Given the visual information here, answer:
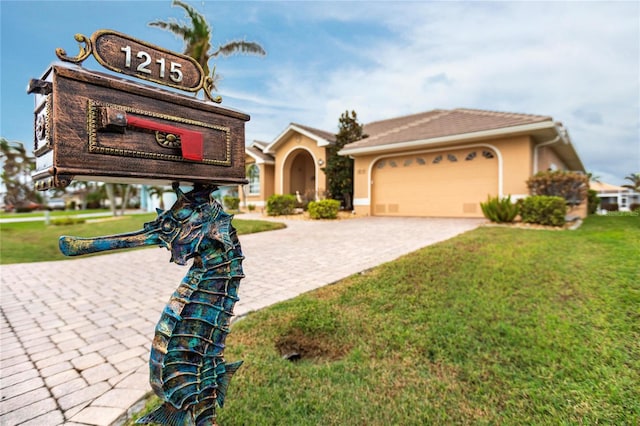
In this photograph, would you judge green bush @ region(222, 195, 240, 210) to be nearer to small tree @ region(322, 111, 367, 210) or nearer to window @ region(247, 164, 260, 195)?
window @ region(247, 164, 260, 195)

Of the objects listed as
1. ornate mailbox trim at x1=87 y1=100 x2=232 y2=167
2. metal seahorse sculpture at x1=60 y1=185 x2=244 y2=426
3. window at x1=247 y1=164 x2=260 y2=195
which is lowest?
metal seahorse sculpture at x1=60 y1=185 x2=244 y2=426

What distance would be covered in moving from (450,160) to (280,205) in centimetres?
834

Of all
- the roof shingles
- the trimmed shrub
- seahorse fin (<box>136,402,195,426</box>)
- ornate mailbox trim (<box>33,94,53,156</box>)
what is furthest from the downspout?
ornate mailbox trim (<box>33,94,53,156</box>)

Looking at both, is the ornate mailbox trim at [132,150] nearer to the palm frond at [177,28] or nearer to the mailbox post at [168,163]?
the mailbox post at [168,163]

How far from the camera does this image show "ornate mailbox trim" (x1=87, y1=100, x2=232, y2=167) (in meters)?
1.04

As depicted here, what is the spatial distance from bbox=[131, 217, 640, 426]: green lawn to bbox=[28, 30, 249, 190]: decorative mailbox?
173 cm

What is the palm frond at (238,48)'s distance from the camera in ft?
48.6

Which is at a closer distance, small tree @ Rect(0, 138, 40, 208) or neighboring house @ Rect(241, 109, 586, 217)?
neighboring house @ Rect(241, 109, 586, 217)

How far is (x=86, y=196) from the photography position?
39.2 metres

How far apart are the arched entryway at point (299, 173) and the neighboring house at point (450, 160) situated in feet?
7.08

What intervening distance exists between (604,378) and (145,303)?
5.14 m

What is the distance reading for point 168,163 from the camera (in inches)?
48.8

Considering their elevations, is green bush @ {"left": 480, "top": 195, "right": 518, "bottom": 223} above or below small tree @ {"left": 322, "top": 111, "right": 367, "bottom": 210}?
below

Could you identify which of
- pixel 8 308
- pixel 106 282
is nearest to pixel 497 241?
pixel 106 282
